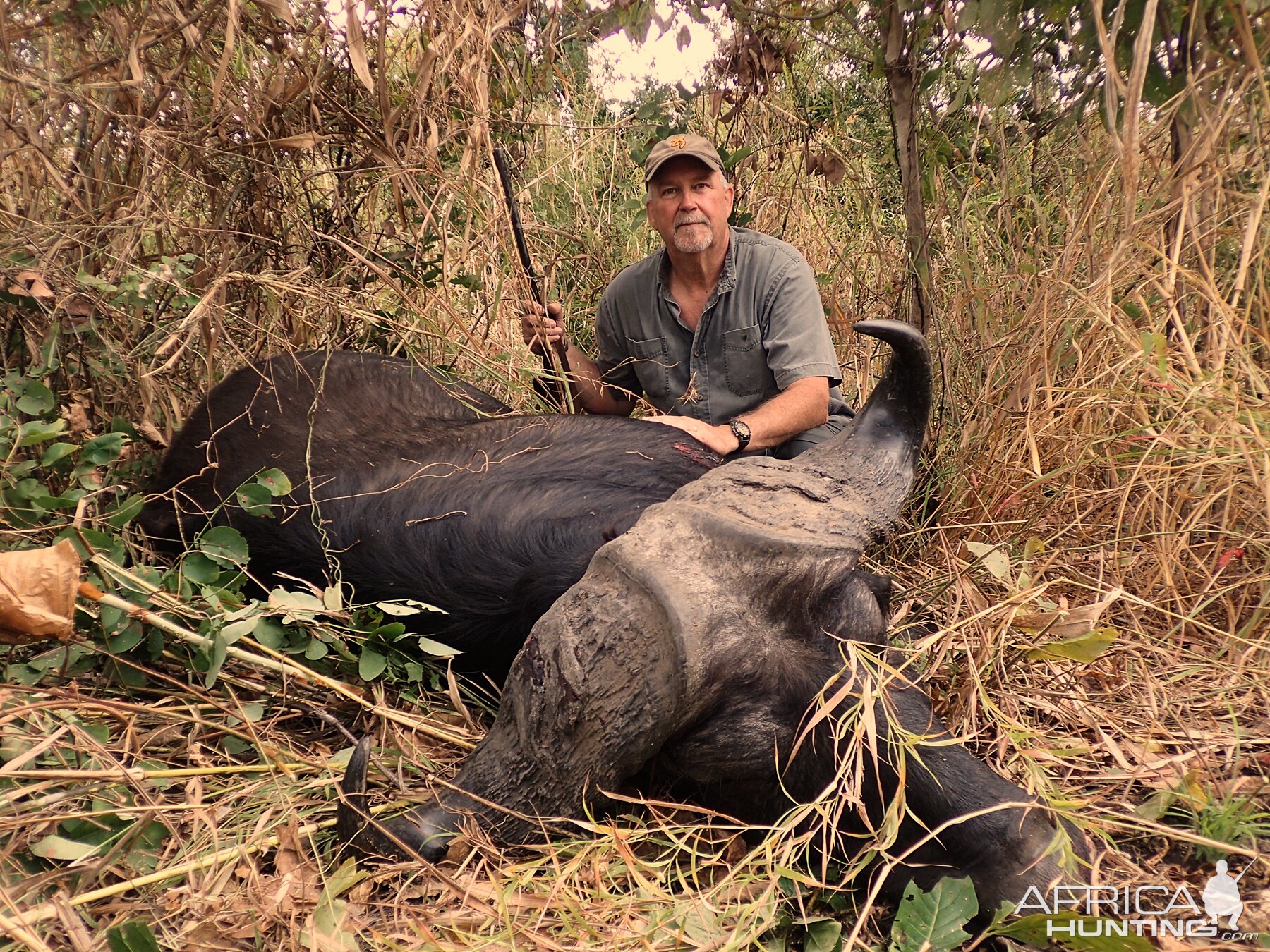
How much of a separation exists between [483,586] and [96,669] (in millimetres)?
947

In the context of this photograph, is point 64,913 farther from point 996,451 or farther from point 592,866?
point 996,451

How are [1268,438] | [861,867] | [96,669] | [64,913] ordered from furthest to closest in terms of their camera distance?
[1268,438] < [96,669] < [861,867] < [64,913]

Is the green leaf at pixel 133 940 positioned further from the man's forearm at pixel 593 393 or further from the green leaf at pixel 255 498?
the man's forearm at pixel 593 393

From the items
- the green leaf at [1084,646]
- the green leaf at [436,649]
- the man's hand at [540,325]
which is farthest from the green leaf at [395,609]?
the green leaf at [1084,646]

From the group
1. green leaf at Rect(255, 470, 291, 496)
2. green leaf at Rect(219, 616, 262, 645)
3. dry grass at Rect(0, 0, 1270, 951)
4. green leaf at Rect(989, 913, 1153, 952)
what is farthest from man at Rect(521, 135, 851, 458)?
green leaf at Rect(989, 913, 1153, 952)

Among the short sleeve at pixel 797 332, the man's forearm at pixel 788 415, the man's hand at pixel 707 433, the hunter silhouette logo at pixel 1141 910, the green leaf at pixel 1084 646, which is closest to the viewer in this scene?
the hunter silhouette logo at pixel 1141 910

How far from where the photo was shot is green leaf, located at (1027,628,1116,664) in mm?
2068

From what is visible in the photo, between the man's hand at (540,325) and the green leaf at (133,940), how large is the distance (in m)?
2.29

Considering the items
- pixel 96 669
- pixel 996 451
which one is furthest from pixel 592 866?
pixel 996 451

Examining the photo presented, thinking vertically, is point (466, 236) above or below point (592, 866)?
above

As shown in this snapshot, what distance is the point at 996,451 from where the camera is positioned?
3244mm

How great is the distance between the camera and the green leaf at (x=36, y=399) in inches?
103

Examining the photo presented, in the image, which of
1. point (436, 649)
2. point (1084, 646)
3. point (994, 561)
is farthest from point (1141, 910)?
point (436, 649)

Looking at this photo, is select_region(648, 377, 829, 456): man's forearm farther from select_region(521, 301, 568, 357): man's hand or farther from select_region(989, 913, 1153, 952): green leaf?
select_region(989, 913, 1153, 952): green leaf
